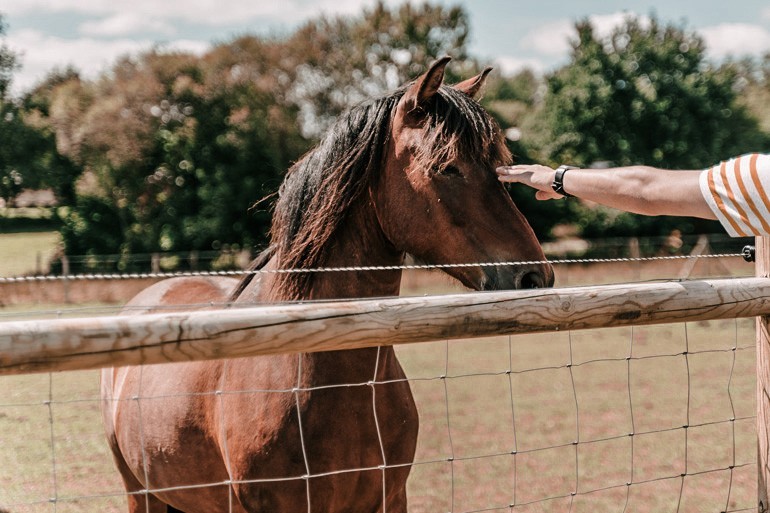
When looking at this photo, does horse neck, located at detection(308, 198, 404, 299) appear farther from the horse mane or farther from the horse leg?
the horse leg

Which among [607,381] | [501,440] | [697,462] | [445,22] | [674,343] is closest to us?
[697,462]

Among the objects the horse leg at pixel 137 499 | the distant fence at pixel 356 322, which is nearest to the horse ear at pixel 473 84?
the distant fence at pixel 356 322

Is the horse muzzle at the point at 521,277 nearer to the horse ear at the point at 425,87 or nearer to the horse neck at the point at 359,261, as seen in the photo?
the horse neck at the point at 359,261

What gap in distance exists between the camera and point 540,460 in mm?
5828

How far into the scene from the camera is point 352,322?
1.82 metres

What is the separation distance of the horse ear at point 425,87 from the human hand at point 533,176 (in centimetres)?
38

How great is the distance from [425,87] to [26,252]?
20.2 m

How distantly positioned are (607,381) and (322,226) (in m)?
7.27

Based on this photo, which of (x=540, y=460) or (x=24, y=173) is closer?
(x=540, y=460)

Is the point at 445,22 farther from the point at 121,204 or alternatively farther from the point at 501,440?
the point at 501,440

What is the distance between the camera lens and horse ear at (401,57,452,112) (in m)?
2.28

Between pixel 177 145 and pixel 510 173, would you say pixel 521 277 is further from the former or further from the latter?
pixel 177 145

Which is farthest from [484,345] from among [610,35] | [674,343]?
[610,35]

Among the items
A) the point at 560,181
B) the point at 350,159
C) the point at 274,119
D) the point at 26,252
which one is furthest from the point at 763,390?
the point at 274,119
